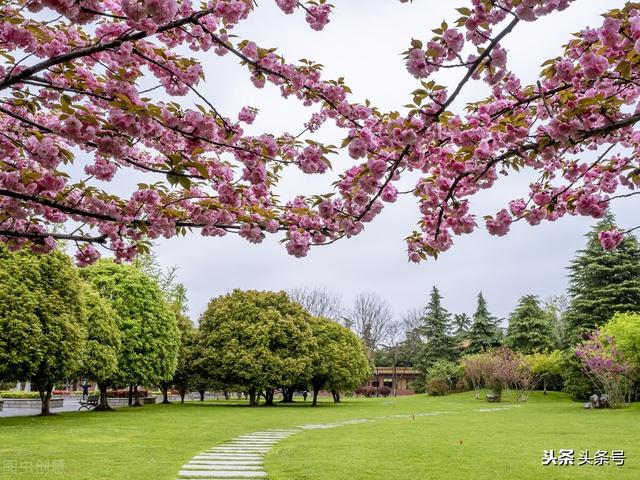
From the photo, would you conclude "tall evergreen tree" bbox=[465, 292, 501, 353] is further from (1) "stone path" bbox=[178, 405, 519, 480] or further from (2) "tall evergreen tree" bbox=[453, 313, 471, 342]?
(1) "stone path" bbox=[178, 405, 519, 480]

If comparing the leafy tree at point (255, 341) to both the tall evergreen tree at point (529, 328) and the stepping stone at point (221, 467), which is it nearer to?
the stepping stone at point (221, 467)

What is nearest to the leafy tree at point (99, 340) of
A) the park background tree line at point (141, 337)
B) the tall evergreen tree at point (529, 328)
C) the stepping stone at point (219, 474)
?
the park background tree line at point (141, 337)

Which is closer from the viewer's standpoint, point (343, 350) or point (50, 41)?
point (50, 41)

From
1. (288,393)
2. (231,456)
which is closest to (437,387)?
(288,393)

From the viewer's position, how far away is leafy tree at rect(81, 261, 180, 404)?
67.5 feet

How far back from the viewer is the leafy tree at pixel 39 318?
1420 cm

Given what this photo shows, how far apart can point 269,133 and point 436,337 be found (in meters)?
42.7

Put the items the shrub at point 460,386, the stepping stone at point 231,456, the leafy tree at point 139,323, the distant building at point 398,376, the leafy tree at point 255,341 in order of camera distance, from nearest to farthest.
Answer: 1. the stepping stone at point 231,456
2. the leafy tree at point 139,323
3. the leafy tree at point 255,341
4. the shrub at point 460,386
5. the distant building at point 398,376

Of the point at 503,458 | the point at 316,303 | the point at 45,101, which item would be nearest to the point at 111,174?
the point at 45,101

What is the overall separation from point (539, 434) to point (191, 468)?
863cm

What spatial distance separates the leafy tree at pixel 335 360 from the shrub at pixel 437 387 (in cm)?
971

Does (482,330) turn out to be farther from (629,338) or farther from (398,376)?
(629,338)

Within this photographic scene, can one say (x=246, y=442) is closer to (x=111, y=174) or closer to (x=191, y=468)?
(x=191, y=468)

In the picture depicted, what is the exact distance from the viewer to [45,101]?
404 cm
